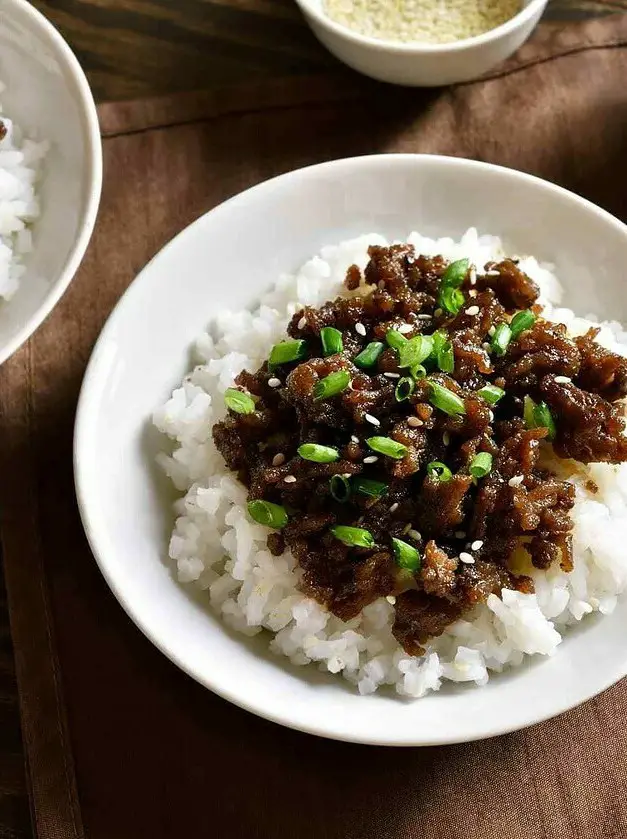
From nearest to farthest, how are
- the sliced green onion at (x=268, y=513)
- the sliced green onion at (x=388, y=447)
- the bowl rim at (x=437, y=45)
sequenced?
the sliced green onion at (x=388, y=447), the sliced green onion at (x=268, y=513), the bowl rim at (x=437, y=45)

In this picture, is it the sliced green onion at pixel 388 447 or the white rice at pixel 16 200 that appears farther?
the white rice at pixel 16 200

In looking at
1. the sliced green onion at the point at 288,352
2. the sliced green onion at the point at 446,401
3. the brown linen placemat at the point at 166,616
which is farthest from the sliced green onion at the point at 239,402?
the sliced green onion at the point at 446,401

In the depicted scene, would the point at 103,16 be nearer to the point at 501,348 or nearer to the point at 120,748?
the point at 501,348

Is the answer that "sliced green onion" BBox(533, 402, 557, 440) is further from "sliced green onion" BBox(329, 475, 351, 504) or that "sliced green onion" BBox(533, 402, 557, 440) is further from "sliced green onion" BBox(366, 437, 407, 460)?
"sliced green onion" BBox(329, 475, 351, 504)

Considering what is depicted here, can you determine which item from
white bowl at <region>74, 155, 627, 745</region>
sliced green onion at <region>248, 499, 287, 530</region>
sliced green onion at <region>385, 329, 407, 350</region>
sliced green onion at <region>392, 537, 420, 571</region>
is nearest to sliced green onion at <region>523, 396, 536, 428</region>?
sliced green onion at <region>385, 329, 407, 350</region>

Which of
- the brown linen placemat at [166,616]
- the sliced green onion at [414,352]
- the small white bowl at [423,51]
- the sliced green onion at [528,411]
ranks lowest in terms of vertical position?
the brown linen placemat at [166,616]

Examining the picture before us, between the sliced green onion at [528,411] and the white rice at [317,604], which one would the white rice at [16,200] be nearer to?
the white rice at [317,604]

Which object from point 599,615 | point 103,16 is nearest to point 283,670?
point 599,615

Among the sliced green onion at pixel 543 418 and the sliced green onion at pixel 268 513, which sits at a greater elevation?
the sliced green onion at pixel 543 418
